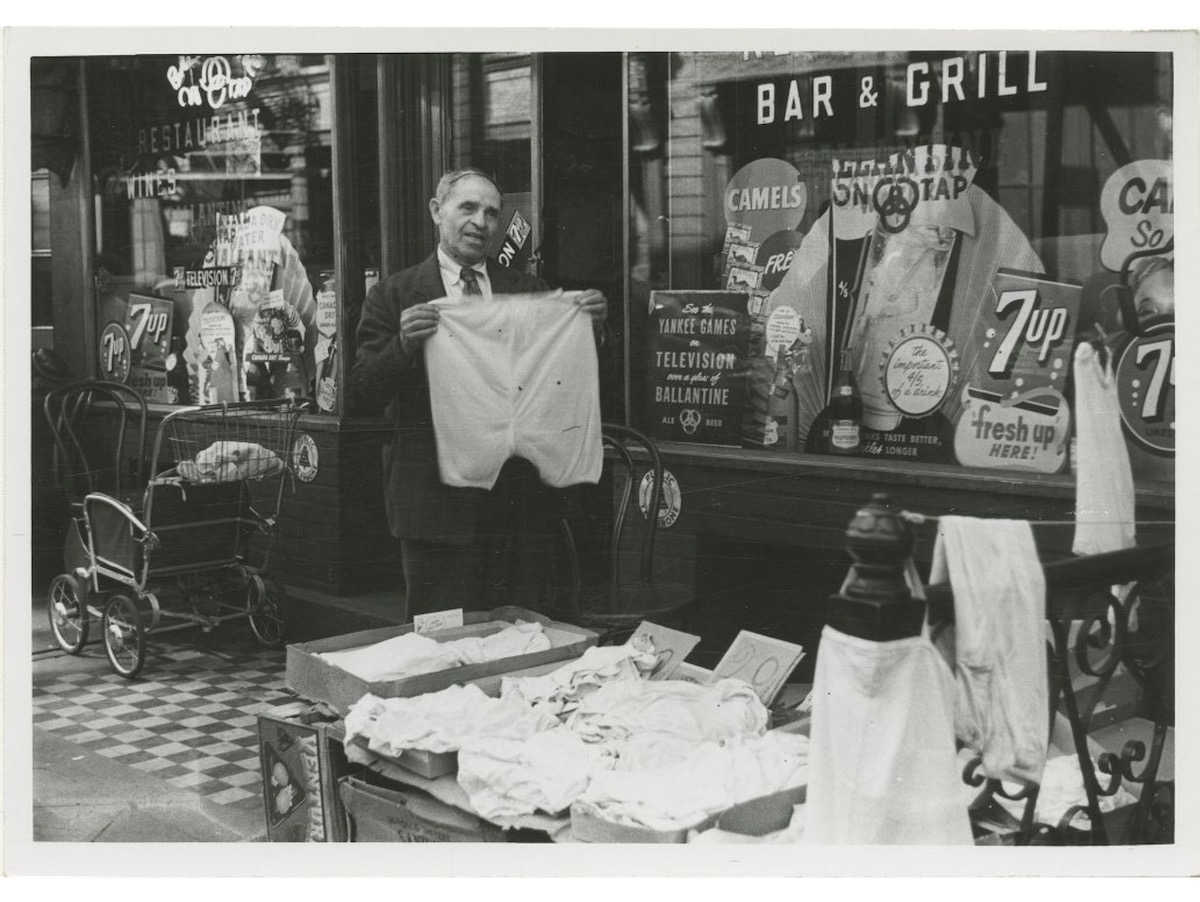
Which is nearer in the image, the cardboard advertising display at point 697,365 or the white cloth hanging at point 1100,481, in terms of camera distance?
the white cloth hanging at point 1100,481

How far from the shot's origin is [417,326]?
467 centimetres

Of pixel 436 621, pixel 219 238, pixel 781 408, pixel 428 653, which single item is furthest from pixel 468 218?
pixel 428 653

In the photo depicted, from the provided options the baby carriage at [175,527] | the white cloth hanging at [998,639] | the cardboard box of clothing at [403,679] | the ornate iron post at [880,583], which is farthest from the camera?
the baby carriage at [175,527]

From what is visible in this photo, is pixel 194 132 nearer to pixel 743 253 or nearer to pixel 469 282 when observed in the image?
pixel 469 282

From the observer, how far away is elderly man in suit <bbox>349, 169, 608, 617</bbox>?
4695mm

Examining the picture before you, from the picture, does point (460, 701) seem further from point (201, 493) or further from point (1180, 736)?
point (1180, 736)

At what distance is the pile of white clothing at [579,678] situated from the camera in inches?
162

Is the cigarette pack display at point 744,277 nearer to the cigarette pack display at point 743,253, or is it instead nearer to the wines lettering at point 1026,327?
the cigarette pack display at point 743,253

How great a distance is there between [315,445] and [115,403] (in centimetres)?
78

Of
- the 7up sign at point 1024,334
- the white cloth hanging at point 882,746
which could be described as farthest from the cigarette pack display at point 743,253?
the white cloth hanging at point 882,746

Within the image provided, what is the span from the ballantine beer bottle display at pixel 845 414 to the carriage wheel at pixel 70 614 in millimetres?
2930

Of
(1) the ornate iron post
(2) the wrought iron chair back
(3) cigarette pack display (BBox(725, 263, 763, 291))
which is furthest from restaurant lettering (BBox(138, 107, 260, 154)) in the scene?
→ (1) the ornate iron post

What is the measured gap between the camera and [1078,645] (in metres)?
3.29

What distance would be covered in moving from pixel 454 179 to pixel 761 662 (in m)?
2.11
